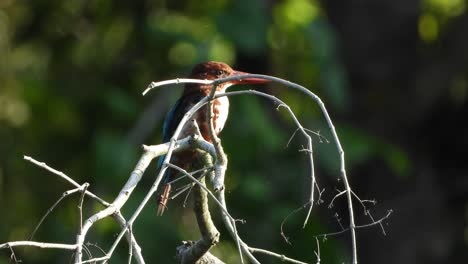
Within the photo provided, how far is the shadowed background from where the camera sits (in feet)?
18.4

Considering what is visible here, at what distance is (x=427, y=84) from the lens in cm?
644

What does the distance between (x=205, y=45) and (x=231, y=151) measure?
1.93 feet

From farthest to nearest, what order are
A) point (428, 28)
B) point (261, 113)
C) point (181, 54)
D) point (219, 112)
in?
point (428, 28) → point (181, 54) → point (261, 113) → point (219, 112)

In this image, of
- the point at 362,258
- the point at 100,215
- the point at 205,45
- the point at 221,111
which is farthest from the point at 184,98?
the point at 362,258

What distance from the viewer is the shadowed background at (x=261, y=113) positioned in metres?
5.62

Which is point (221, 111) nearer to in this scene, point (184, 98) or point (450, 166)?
point (184, 98)

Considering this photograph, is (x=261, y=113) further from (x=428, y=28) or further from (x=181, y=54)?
(x=428, y=28)

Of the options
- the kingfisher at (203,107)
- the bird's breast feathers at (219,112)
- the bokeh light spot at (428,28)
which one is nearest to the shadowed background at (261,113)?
the bokeh light spot at (428,28)

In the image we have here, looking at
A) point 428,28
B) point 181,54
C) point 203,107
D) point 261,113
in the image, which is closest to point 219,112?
point 203,107

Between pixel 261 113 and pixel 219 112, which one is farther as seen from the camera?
pixel 261 113

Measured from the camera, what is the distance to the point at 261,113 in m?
5.66

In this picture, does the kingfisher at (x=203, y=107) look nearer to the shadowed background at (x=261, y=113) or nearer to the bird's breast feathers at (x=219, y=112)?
the bird's breast feathers at (x=219, y=112)

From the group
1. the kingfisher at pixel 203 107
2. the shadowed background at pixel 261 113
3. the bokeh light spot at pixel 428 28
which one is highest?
the kingfisher at pixel 203 107

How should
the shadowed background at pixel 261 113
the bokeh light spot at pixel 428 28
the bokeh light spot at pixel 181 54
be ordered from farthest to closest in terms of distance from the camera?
1. the bokeh light spot at pixel 428 28
2. the bokeh light spot at pixel 181 54
3. the shadowed background at pixel 261 113
